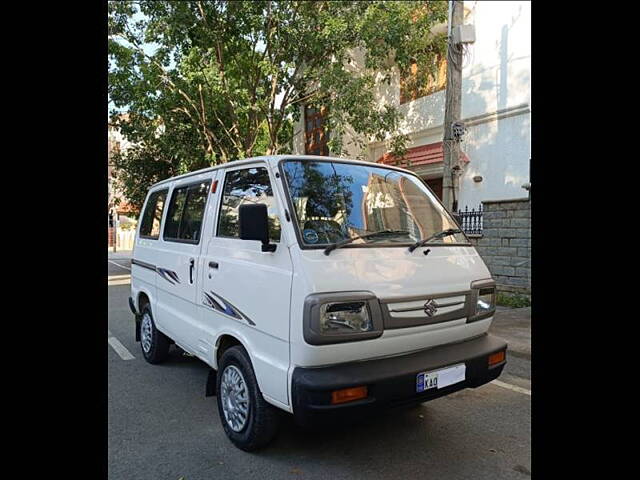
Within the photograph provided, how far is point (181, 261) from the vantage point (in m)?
4.36

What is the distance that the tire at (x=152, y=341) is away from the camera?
5.32 m

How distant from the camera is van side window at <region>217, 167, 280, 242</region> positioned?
3.27 m

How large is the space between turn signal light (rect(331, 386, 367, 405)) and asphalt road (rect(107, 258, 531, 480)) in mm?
648

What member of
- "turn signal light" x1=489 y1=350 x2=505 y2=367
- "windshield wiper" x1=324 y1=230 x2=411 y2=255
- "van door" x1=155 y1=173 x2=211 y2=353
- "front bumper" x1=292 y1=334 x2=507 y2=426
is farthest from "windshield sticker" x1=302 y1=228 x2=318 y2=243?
"turn signal light" x1=489 y1=350 x2=505 y2=367

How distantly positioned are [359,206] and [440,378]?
4.32 feet

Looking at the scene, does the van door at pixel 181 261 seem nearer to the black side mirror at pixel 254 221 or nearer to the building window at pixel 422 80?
the black side mirror at pixel 254 221

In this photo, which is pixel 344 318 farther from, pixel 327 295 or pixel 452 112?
pixel 452 112

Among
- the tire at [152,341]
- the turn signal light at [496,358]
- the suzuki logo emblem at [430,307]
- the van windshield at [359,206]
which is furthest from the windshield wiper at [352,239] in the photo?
the tire at [152,341]

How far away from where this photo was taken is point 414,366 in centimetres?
295

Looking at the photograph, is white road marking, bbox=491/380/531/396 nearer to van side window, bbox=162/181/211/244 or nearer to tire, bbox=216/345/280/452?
tire, bbox=216/345/280/452

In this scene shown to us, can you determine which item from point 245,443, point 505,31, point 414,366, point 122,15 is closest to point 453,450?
point 414,366

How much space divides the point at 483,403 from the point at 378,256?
213 centimetres

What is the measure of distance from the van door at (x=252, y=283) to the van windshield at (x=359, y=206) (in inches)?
7.6
